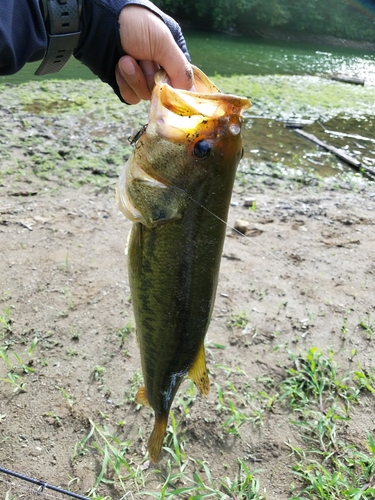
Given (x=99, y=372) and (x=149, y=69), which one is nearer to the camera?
(x=149, y=69)

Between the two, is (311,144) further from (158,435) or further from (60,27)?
(158,435)

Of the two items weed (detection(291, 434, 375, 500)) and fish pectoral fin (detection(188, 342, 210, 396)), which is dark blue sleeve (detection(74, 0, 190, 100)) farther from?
weed (detection(291, 434, 375, 500))

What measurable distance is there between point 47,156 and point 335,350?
4.64 meters

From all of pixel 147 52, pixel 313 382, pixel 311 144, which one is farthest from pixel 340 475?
pixel 311 144

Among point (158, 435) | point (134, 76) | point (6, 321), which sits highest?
point (134, 76)

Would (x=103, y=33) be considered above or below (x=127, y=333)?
above

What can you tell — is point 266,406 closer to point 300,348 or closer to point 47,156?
point 300,348

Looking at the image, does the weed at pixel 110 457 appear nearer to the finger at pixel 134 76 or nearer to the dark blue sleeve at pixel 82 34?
the finger at pixel 134 76

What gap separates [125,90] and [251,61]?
65.2 feet

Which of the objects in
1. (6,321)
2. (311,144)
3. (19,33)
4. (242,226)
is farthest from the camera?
(311,144)

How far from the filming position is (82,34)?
234cm

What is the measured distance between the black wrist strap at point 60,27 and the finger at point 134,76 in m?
0.25

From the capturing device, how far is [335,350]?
3.99m

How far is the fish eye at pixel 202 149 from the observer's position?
1.85m
